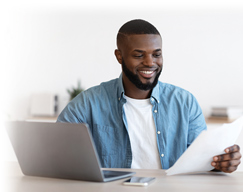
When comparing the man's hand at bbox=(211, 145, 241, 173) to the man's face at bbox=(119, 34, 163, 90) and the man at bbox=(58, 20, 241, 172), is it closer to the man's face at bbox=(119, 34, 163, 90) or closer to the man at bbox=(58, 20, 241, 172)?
the man at bbox=(58, 20, 241, 172)

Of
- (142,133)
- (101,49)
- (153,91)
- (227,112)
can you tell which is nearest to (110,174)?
(142,133)

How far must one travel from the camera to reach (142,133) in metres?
1.88

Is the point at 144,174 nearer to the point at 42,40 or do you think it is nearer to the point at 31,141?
the point at 31,141

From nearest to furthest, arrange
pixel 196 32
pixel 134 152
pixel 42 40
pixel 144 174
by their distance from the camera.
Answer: pixel 144 174, pixel 134 152, pixel 196 32, pixel 42 40

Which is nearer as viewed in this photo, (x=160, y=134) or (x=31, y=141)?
(x=31, y=141)

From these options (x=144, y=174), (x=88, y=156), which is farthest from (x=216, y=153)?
(x=88, y=156)

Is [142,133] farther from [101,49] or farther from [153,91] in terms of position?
[101,49]

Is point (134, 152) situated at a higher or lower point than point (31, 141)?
lower

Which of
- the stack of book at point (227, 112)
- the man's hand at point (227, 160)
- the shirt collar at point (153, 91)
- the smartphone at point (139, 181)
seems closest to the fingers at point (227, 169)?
the man's hand at point (227, 160)

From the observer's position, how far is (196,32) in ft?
13.6

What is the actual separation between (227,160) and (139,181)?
0.37m

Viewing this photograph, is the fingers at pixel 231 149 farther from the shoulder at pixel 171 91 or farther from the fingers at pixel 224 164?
the shoulder at pixel 171 91

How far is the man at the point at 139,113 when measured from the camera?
1.85 metres

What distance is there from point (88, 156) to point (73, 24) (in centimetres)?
345
